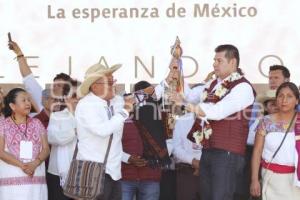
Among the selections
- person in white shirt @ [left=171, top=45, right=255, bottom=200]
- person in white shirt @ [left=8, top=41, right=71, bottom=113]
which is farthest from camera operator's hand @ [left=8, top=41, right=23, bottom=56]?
person in white shirt @ [left=171, top=45, right=255, bottom=200]

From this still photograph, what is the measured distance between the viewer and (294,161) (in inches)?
196

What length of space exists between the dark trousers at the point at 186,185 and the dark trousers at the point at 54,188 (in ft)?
2.99

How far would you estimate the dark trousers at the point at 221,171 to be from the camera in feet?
15.8

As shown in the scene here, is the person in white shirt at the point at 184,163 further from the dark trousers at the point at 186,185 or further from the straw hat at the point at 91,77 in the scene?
the straw hat at the point at 91,77

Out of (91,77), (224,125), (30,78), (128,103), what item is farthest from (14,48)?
(224,125)

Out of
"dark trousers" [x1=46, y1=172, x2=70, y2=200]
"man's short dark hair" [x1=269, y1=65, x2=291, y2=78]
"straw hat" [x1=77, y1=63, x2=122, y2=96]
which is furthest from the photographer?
"man's short dark hair" [x1=269, y1=65, x2=291, y2=78]

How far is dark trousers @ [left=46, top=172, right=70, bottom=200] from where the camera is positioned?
5.53 meters

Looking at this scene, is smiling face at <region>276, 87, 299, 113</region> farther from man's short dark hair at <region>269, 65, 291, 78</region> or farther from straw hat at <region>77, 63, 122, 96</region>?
straw hat at <region>77, 63, 122, 96</region>

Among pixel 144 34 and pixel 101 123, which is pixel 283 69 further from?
pixel 101 123

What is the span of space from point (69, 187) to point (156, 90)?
3.45ft

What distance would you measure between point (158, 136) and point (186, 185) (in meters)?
0.68

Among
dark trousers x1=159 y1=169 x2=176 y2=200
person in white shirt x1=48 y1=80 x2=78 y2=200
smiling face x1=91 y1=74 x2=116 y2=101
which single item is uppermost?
smiling face x1=91 y1=74 x2=116 y2=101

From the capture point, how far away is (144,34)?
19.5 ft

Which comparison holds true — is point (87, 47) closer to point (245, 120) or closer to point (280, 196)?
→ point (245, 120)
